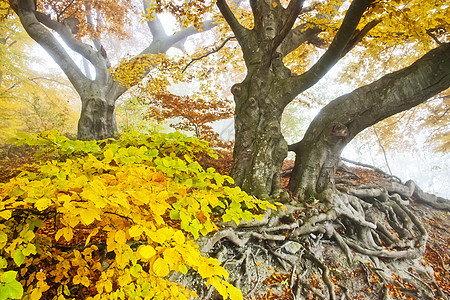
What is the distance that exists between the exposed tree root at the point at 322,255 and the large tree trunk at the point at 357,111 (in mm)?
436

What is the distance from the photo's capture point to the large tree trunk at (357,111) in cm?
275

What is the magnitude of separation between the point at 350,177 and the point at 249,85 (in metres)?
3.70

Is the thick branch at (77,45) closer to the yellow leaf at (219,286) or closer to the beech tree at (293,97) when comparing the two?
the beech tree at (293,97)

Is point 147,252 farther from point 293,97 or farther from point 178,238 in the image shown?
point 293,97

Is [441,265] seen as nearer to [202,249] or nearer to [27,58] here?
[202,249]

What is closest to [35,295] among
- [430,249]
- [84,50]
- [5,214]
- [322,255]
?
[5,214]

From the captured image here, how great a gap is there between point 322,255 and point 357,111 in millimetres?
2265

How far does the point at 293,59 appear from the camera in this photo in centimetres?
633

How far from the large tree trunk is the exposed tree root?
1.43 ft

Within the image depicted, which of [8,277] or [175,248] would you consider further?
[175,248]

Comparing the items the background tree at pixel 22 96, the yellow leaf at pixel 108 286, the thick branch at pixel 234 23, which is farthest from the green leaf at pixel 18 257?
the background tree at pixel 22 96

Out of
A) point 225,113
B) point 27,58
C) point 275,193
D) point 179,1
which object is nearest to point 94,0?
point 27,58

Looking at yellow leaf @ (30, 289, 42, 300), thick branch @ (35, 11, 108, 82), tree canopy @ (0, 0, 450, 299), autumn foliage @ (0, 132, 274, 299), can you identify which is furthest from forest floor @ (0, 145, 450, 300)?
thick branch @ (35, 11, 108, 82)

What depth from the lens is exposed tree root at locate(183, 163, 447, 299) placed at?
88.6 inches
